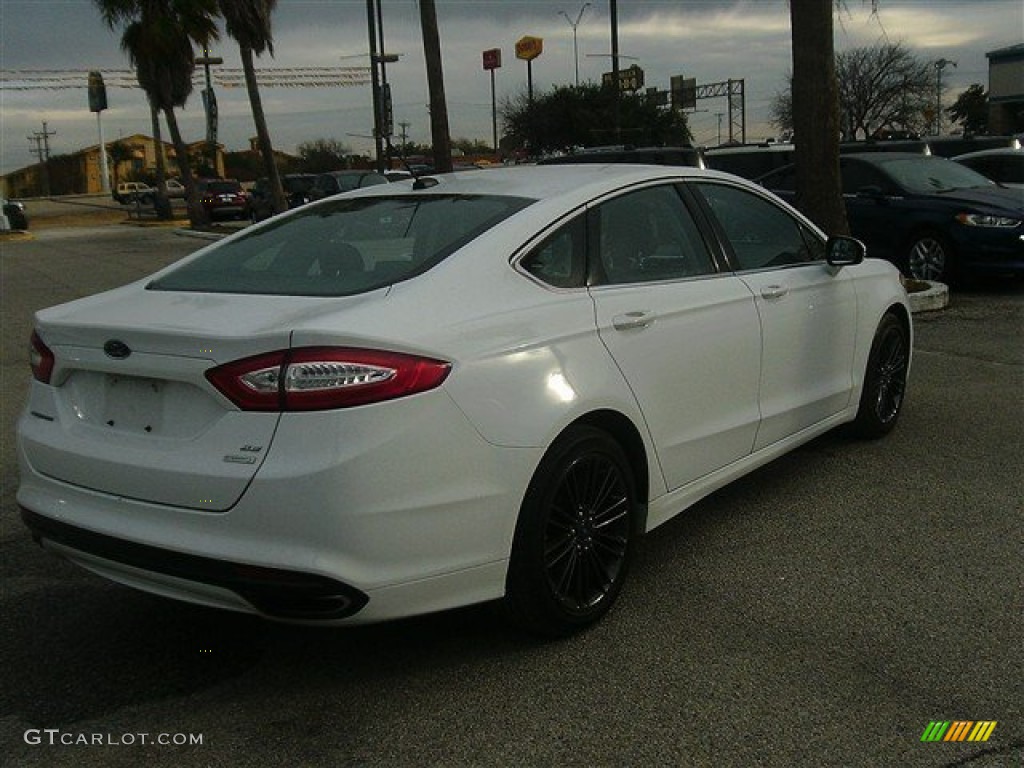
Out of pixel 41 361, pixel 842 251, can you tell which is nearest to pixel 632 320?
pixel 842 251

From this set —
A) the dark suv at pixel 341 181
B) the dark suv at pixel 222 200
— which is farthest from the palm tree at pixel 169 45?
the dark suv at pixel 341 181

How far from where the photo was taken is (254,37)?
28.7m

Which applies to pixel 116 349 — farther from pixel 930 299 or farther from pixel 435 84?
pixel 435 84

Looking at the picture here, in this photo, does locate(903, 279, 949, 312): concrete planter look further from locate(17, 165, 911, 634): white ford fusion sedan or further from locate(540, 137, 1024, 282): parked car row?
locate(17, 165, 911, 634): white ford fusion sedan

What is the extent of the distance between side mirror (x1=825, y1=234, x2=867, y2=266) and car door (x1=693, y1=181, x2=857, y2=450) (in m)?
0.06

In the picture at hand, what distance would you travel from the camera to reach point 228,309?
10.3 feet

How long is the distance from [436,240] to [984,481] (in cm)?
321

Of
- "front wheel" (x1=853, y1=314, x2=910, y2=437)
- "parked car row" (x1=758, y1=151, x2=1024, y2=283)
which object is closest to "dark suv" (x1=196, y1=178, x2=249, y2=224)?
"parked car row" (x1=758, y1=151, x2=1024, y2=283)

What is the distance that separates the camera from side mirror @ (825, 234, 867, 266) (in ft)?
16.6

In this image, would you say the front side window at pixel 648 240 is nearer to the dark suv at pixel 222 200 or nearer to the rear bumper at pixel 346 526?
the rear bumper at pixel 346 526

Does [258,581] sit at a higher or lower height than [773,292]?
lower

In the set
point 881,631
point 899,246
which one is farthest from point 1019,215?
point 881,631

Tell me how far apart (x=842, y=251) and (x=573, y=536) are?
2.52m

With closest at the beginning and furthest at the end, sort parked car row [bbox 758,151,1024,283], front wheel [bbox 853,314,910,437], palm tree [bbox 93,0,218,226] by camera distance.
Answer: front wheel [bbox 853,314,910,437] < parked car row [bbox 758,151,1024,283] < palm tree [bbox 93,0,218,226]
